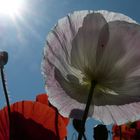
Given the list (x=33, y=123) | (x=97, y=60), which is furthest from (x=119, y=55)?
(x=33, y=123)

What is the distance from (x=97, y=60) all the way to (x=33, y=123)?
0.48 ft

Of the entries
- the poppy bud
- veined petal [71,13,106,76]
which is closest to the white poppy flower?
veined petal [71,13,106,76]

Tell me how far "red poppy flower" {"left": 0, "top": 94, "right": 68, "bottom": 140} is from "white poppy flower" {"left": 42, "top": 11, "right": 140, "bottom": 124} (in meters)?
0.06

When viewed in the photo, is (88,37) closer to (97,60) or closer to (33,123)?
(97,60)

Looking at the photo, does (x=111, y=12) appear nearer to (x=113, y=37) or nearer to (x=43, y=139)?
(x=113, y=37)

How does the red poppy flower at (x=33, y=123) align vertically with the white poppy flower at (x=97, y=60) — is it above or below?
below

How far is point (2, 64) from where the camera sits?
1.85 feet

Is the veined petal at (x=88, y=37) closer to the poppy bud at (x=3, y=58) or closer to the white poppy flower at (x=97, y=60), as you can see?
the white poppy flower at (x=97, y=60)

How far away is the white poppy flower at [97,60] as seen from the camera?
504mm

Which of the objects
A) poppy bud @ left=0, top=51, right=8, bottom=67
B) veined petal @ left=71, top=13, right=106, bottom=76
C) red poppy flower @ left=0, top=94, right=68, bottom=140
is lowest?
red poppy flower @ left=0, top=94, right=68, bottom=140

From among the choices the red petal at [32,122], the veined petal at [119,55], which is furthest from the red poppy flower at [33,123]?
the veined petal at [119,55]

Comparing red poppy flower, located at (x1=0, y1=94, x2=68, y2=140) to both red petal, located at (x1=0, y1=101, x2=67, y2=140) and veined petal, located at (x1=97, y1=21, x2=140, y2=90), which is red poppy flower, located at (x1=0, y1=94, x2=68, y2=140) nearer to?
red petal, located at (x1=0, y1=101, x2=67, y2=140)

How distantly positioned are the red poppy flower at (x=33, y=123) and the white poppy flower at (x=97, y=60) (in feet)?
0.20

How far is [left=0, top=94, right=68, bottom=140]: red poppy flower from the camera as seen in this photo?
22.3 inches
